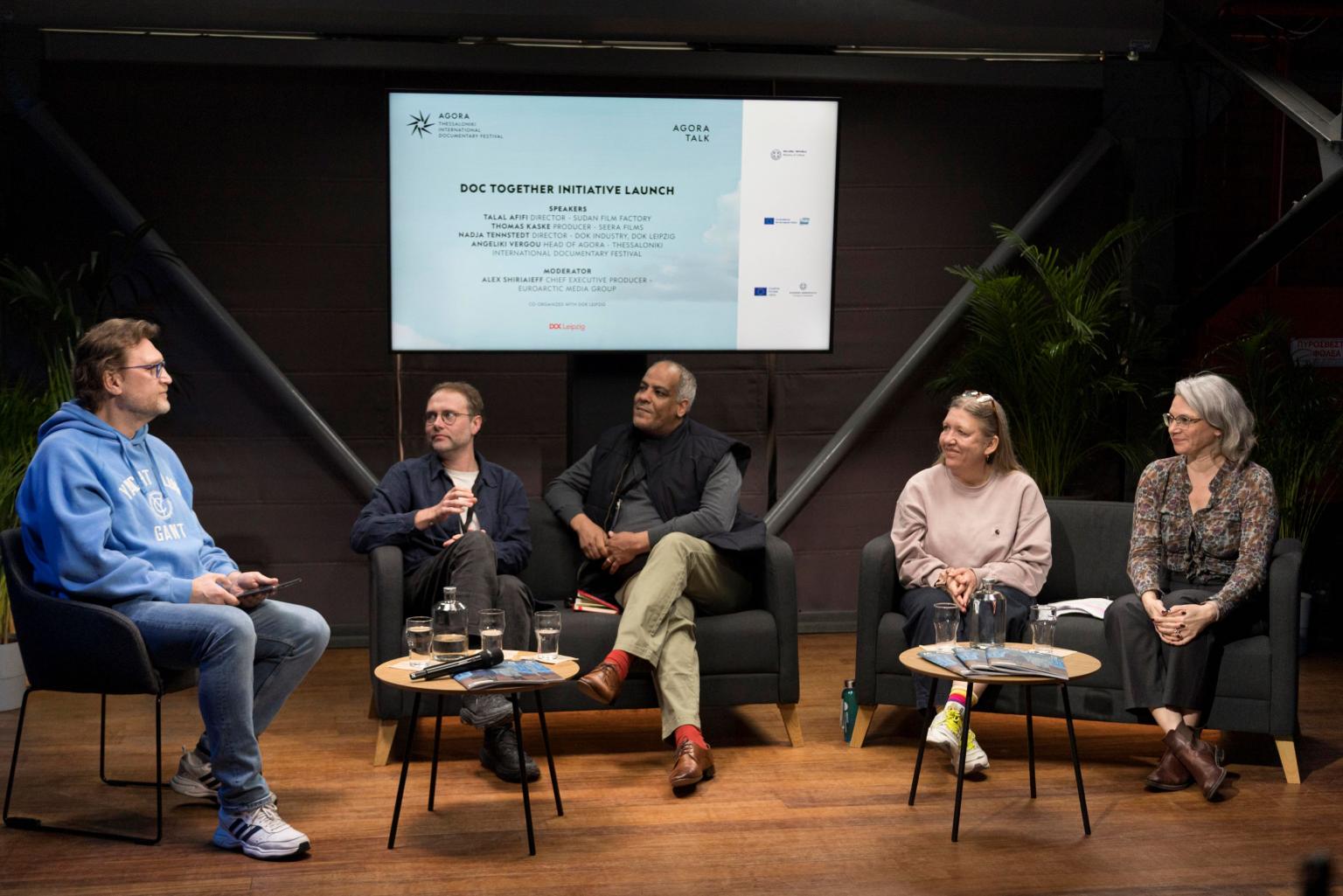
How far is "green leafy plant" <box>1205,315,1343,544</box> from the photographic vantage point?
5316mm

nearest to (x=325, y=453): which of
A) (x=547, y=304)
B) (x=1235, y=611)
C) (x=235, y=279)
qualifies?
(x=235, y=279)

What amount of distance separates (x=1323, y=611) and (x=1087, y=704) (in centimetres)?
233

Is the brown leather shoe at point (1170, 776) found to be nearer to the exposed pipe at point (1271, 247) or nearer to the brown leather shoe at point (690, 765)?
the brown leather shoe at point (690, 765)

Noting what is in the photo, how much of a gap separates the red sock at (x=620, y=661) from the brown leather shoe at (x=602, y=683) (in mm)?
24

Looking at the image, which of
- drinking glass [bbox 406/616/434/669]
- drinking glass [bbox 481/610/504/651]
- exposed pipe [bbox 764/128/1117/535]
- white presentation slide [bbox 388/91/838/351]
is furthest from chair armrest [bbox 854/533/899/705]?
exposed pipe [bbox 764/128/1117/535]

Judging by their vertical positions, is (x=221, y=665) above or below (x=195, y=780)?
above

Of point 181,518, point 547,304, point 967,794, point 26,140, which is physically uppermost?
point 26,140

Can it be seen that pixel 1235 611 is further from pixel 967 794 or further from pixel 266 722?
pixel 266 722

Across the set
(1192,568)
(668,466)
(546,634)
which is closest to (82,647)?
(546,634)

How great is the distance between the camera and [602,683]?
3.86m

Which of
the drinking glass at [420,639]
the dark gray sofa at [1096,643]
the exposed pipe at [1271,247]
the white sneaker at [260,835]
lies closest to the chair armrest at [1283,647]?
the dark gray sofa at [1096,643]

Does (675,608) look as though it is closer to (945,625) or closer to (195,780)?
(945,625)

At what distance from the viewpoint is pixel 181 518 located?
11.8 feet

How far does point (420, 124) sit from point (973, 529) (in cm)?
241
